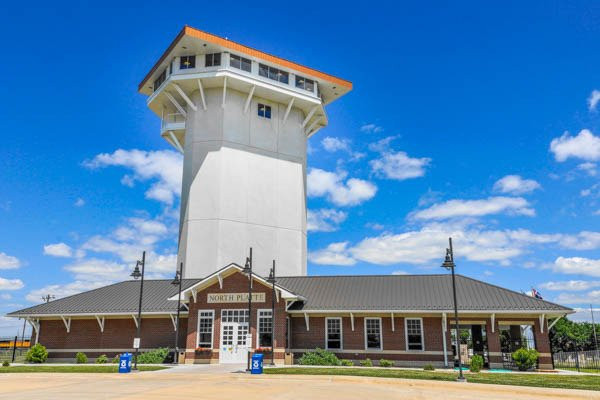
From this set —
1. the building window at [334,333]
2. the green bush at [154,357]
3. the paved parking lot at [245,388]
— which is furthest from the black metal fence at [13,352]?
the building window at [334,333]

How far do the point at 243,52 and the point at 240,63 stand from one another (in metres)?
1.00

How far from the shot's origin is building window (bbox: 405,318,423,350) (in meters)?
29.8

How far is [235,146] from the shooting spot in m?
44.7

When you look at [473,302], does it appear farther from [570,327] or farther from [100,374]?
[570,327]

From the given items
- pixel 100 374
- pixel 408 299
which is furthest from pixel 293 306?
pixel 100 374

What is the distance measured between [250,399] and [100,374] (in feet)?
40.7

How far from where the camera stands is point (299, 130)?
49.0m

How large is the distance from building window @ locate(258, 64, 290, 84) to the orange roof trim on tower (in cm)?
73

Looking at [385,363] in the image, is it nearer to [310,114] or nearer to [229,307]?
[229,307]

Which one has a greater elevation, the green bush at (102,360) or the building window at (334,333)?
the building window at (334,333)

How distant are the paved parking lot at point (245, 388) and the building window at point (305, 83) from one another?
31.2m

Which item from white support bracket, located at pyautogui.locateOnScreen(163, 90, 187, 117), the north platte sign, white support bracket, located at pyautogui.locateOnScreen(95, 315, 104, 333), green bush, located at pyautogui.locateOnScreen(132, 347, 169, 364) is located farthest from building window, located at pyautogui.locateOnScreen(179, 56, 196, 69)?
green bush, located at pyautogui.locateOnScreen(132, 347, 169, 364)

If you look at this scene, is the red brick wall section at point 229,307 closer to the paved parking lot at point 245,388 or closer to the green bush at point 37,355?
the paved parking lot at point 245,388

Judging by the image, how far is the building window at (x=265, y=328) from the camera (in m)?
30.4
